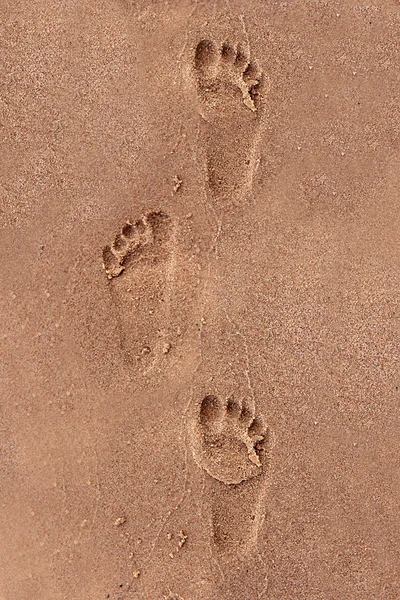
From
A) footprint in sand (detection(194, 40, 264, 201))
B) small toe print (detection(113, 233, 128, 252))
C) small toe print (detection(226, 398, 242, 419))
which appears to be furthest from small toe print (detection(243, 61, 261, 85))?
small toe print (detection(226, 398, 242, 419))

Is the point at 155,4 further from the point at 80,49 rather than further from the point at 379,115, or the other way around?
the point at 379,115

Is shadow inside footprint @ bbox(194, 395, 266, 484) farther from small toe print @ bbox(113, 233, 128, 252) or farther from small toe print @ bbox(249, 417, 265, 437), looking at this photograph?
small toe print @ bbox(113, 233, 128, 252)

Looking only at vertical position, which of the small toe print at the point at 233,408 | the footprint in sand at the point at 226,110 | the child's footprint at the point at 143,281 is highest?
the footprint in sand at the point at 226,110

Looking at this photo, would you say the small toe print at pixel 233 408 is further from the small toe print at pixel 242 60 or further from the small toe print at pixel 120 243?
the small toe print at pixel 242 60

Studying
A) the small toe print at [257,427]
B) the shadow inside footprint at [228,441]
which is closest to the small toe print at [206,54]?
the shadow inside footprint at [228,441]

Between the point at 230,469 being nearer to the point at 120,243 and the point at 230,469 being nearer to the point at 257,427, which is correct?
the point at 257,427

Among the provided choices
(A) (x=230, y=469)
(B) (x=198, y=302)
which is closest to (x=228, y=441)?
(A) (x=230, y=469)
